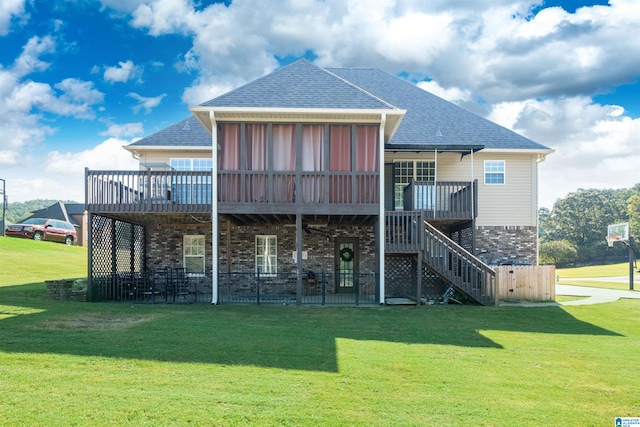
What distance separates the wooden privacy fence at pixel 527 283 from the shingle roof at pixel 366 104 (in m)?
4.74

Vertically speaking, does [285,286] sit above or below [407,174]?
below

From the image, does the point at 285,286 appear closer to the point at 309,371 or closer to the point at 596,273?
the point at 309,371

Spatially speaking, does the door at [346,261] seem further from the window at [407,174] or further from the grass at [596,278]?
the grass at [596,278]

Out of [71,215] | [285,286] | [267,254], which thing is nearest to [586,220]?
[285,286]

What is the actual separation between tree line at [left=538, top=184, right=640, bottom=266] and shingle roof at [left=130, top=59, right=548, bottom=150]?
41.5 meters

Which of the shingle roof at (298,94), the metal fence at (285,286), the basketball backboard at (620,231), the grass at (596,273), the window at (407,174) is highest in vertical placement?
the shingle roof at (298,94)

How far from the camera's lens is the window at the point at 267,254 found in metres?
17.5

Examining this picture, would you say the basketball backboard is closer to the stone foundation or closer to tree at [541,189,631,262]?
the stone foundation

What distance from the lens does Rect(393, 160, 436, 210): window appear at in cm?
1820

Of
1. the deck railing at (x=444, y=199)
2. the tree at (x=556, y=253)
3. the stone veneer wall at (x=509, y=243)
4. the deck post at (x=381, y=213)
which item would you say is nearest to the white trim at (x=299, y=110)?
the deck post at (x=381, y=213)

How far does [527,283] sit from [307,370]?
11650mm

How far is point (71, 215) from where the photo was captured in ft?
154

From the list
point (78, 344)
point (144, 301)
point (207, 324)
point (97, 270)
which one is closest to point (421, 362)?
point (207, 324)

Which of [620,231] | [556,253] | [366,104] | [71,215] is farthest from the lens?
[556,253]
